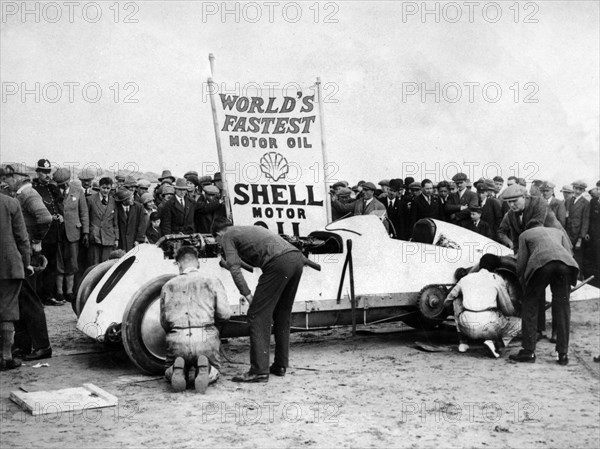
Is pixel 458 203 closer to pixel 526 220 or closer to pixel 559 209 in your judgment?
pixel 559 209

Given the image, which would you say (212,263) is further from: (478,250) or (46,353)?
(478,250)

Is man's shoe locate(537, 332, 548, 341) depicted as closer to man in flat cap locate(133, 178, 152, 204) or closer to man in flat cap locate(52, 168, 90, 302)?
man in flat cap locate(52, 168, 90, 302)

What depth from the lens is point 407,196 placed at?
13391 mm

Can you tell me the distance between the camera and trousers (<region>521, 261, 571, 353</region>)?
805 centimetres

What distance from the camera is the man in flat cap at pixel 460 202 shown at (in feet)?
40.0

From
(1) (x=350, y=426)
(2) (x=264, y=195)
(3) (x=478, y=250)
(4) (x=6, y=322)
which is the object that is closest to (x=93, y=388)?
(4) (x=6, y=322)

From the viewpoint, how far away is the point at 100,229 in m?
12.3

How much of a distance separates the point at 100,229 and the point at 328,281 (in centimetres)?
522

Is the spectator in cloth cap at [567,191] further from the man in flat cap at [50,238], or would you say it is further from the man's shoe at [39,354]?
the man's shoe at [39,354]

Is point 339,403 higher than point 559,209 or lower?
lower

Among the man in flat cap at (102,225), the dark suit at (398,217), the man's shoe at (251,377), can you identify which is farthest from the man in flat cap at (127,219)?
the man's shoe at (251,377)

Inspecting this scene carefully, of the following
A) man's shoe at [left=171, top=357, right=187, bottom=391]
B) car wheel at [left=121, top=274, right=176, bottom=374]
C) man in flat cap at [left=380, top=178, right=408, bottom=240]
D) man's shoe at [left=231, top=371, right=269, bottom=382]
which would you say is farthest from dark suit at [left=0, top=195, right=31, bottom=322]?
man in flat cap at [left=380, top=178, right=408, bottom=240]

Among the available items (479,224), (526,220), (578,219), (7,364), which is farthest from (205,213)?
(578,219)

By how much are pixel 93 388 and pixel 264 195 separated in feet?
10.3
